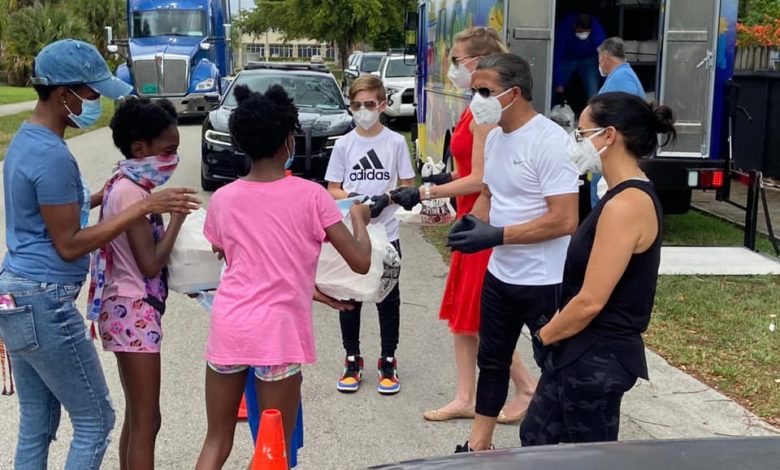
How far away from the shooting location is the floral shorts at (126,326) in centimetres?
310

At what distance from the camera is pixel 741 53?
1530 cm

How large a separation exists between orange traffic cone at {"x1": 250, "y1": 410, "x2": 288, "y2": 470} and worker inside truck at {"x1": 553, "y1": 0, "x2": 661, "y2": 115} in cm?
828

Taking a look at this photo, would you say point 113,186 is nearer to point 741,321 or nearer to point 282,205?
point 282,205

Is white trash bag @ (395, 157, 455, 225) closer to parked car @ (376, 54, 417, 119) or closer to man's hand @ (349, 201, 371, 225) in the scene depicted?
man's hand @ (349, 201, 371, 225)

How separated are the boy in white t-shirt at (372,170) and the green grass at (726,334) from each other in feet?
6.47

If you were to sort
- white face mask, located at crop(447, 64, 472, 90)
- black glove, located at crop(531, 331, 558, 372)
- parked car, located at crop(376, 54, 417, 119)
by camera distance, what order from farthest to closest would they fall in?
parked car, located at crop(376, 54, 417, 119) < white face mask, located at crop(447, 64, 472, 90) < black glove, located at crop(531, 331, 558, 372)

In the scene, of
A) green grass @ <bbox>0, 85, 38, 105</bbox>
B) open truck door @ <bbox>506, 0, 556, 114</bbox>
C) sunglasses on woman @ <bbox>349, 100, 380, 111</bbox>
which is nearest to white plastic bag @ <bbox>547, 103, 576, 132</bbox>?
open truck door @ <bbox>506, 0, 556, 114</bbox>

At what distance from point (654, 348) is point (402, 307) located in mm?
2082

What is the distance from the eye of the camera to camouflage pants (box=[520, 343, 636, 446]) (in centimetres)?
294

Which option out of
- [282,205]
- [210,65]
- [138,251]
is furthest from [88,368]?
[210,65]

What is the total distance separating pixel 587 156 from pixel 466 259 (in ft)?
4.76

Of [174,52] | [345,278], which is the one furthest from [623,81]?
[174,52]

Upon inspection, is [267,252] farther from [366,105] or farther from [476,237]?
[366,105]

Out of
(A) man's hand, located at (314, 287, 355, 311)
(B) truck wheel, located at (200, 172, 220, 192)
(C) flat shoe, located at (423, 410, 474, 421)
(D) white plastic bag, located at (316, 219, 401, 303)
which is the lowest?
(C) flat shoe, located at (423, 410, 474, 421)
